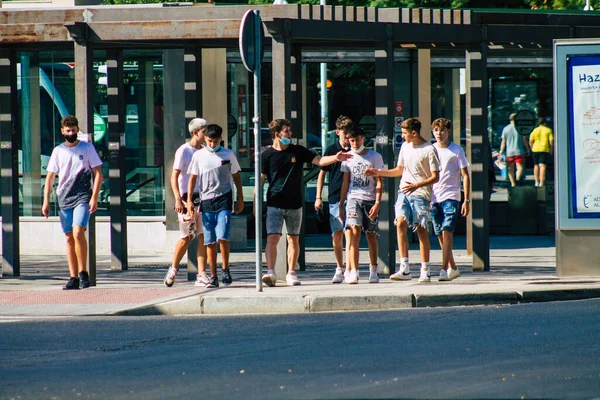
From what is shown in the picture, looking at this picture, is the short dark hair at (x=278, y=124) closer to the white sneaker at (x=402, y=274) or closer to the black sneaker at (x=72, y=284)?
the white sneaker at (x=402, y=274)

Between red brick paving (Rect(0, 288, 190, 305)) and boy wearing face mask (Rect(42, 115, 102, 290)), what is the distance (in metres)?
0.37

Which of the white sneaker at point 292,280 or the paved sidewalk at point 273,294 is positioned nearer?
the paved sidewalk at point 273,294

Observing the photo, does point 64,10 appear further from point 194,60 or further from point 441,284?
point 441,284

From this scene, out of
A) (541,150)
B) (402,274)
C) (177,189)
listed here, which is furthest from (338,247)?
(541,150)

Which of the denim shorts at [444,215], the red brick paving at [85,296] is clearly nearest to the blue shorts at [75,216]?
the red brick paving at [85,296]

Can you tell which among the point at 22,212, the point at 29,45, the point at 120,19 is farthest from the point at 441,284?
the point at 22,212

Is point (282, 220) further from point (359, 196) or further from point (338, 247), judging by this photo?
point (359, 196)

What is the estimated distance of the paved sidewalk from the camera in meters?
11.0

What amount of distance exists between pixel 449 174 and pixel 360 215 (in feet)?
3.64

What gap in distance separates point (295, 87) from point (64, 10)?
118 inches

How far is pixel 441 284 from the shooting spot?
12.0m

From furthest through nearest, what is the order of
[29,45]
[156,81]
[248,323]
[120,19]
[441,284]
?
1. [156,81]
2. [29,45]
3. [120,19]
4. [441,284]
5. [248,323]

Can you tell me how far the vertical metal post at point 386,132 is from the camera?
1323 cm

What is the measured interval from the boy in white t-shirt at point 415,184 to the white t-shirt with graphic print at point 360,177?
0.16 m
